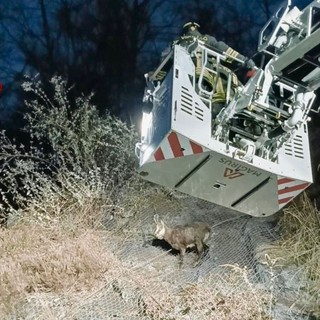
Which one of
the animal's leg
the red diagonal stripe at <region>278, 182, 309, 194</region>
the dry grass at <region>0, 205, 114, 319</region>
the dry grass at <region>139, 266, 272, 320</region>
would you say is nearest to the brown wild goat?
the animal's leg

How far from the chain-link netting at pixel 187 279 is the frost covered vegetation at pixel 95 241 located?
0.01 metres

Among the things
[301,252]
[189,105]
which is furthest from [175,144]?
[301,252]

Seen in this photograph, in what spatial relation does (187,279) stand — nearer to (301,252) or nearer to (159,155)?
(301,252)

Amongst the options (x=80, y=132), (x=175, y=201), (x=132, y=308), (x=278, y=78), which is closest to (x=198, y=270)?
(x=132, y=308)

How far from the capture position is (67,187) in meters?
7.02

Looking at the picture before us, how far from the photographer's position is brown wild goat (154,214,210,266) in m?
6.16

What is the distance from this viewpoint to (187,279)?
18.8ft

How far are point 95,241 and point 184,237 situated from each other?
0.95m

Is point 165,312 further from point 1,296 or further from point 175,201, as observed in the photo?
point 175,201

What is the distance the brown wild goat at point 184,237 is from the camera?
6.16 metres

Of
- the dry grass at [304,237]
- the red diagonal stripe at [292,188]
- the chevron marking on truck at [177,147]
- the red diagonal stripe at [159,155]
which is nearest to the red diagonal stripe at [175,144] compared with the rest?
the chevron marking on truck at [177,147]

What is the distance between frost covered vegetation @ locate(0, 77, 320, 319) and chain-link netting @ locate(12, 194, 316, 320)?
0.01m

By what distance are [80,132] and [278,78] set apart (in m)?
3.95

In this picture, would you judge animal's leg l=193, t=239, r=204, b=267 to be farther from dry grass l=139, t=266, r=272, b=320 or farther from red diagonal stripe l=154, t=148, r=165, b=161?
red diagonal stripe l=154, t=148, r=165, b=161
